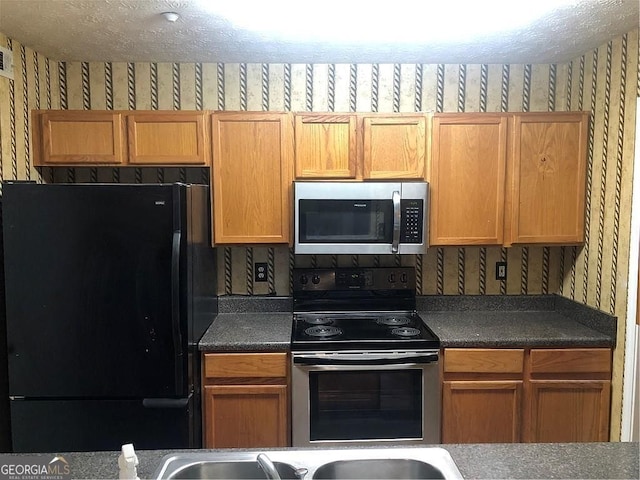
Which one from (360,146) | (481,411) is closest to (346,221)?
(360,146)

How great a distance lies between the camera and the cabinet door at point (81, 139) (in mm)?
2543

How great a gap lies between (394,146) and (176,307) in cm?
143

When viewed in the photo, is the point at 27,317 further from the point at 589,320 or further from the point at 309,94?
the point at 589,320

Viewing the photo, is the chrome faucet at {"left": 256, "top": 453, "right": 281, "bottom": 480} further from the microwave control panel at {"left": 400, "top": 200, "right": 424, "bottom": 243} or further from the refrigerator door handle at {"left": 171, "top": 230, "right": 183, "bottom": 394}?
the microwave control panel at {"left": 400, "top": 200, "right": 424, "bottom": 243}

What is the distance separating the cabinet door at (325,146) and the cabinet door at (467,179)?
1.53 feet

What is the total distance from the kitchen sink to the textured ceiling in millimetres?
1706

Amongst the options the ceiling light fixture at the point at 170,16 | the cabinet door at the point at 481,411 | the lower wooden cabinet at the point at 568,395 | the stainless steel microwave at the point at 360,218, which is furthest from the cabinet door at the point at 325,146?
the lower wooden cabinet at the point at 568,395

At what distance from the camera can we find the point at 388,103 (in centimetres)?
283

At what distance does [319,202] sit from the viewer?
2.53 meters

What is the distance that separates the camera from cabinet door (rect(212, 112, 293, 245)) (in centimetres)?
257

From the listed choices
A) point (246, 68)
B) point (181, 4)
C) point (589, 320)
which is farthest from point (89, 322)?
point (589, 320)

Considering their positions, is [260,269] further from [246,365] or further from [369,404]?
[369,404]

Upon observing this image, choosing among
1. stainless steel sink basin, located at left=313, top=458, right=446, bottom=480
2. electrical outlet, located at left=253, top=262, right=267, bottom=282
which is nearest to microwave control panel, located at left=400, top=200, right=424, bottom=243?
electrical outlet, located at left=253, top=262, right=267, bottom=282

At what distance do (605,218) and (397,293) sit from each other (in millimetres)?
1204
